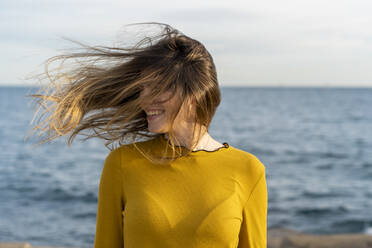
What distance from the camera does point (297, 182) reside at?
14828 mm

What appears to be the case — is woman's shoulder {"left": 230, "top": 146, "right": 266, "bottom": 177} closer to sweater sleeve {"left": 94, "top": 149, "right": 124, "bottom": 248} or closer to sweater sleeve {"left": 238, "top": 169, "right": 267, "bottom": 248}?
sweater sleeve {"left": 238, "top": 169, "right": 267, "bottom": 248}

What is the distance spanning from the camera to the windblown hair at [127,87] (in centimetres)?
196

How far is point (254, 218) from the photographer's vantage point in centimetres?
208

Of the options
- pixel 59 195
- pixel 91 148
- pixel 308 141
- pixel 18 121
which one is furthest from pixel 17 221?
pixel 18 121

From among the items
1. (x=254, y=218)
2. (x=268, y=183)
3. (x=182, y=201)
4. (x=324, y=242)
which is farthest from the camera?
(x=268, y=183)

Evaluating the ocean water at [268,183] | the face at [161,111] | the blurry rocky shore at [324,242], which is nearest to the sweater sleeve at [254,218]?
the face at [161,111]

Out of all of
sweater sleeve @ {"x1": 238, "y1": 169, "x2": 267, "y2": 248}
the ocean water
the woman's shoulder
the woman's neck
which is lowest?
the ocean water

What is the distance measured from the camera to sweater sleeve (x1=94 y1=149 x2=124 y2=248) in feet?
6.55

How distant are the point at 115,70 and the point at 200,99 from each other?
1.50 ft

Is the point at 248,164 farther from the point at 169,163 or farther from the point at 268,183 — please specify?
the point at 268,183

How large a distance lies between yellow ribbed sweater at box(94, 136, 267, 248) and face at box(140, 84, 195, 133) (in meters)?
0.17

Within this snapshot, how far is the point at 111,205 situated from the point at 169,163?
337mm

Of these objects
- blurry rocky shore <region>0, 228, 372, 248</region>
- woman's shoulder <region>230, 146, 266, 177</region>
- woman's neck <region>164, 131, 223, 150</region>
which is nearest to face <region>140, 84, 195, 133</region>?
woman's neck <region>164, 131, 223, 150</region>

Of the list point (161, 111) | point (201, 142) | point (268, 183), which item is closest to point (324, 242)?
point (201, 142)
